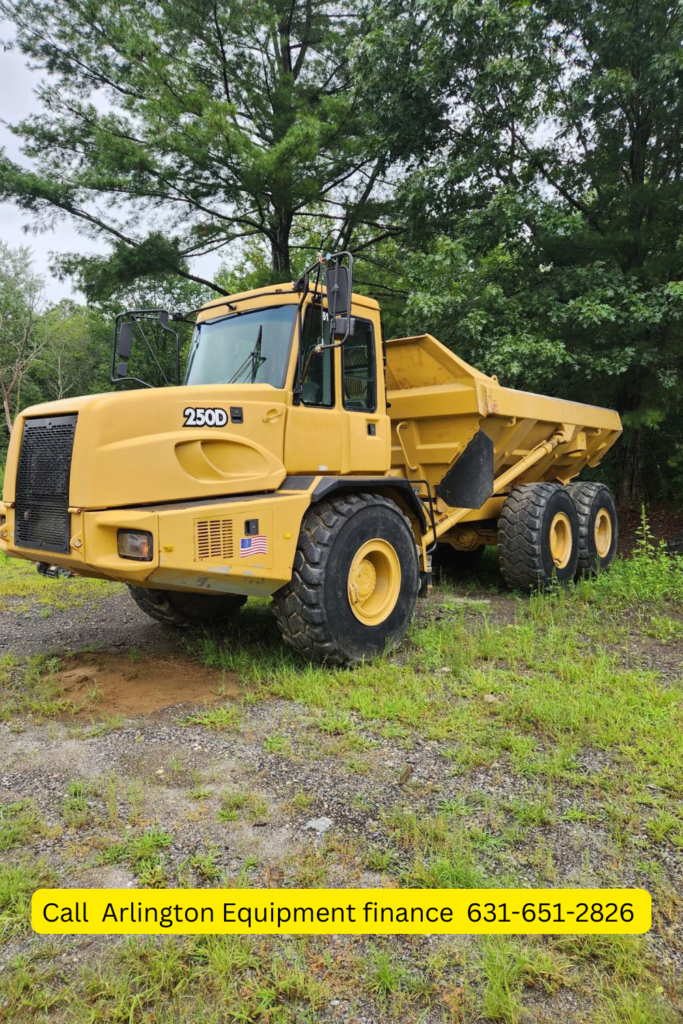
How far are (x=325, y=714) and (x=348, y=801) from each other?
37.4 inches

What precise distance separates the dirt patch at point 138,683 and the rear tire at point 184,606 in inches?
18.9

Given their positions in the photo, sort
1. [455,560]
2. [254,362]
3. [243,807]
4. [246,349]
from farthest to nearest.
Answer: [455,560]
[246,349]
[254,362]
[243,807]

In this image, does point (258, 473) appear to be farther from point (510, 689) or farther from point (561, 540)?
point (561, 540)

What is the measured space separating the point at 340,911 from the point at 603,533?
717cm

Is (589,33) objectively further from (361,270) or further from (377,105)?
(361,270)

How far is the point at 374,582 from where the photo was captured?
5.23m

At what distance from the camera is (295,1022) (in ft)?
6.70

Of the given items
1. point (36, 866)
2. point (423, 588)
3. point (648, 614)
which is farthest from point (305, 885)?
point (648, 614)

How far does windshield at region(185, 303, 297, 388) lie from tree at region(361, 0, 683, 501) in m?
4.88

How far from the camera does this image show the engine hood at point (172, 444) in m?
3.99

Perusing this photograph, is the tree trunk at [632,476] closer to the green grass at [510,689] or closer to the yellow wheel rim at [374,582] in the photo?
the green grass at [510,689]

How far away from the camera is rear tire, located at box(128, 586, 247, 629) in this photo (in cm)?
570

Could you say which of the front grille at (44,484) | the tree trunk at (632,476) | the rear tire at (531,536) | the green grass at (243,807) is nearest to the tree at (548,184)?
the tree trunk at (632,476)

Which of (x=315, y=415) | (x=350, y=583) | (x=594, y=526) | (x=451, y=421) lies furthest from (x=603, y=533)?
(x=315, y=415)
